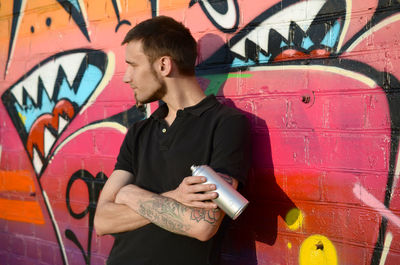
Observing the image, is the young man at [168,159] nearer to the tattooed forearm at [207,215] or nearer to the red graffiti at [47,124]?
the tattooed forearm at [207,215]

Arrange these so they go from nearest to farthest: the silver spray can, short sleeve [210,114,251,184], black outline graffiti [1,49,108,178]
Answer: the silver spray can
short sleeve [210,114,251,184]
black outline graffiti [1,49,108,178]

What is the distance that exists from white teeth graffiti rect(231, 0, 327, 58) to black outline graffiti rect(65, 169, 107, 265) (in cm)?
129

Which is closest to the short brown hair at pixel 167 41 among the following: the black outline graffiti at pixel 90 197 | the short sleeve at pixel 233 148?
the short sleeve at pixel 233 148

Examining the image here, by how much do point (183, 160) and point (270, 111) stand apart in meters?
0.52

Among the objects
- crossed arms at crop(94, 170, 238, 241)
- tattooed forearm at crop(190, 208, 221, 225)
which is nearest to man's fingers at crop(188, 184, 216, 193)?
crossed arms at crop(94, 170, 238, 241)

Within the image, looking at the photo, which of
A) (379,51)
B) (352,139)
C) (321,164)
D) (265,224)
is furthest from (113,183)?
(379,51)

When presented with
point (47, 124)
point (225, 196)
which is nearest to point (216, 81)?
point (225, 196)

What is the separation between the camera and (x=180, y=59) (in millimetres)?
2277

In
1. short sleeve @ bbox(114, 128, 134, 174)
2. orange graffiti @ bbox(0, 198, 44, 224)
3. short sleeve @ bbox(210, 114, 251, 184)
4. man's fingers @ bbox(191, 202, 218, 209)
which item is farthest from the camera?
orange graffiti @ bbox(0, 198, 44, 224)

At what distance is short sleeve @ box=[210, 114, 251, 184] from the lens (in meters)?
1.98

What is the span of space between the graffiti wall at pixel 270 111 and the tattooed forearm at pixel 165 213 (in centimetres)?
56

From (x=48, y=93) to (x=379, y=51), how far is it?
2.29 meters

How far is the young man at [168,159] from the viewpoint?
200 centimetres

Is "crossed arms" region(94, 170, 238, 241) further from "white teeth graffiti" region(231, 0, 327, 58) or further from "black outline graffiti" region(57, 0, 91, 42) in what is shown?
"black outline graffiti" region(57, 0, 91, 42)
